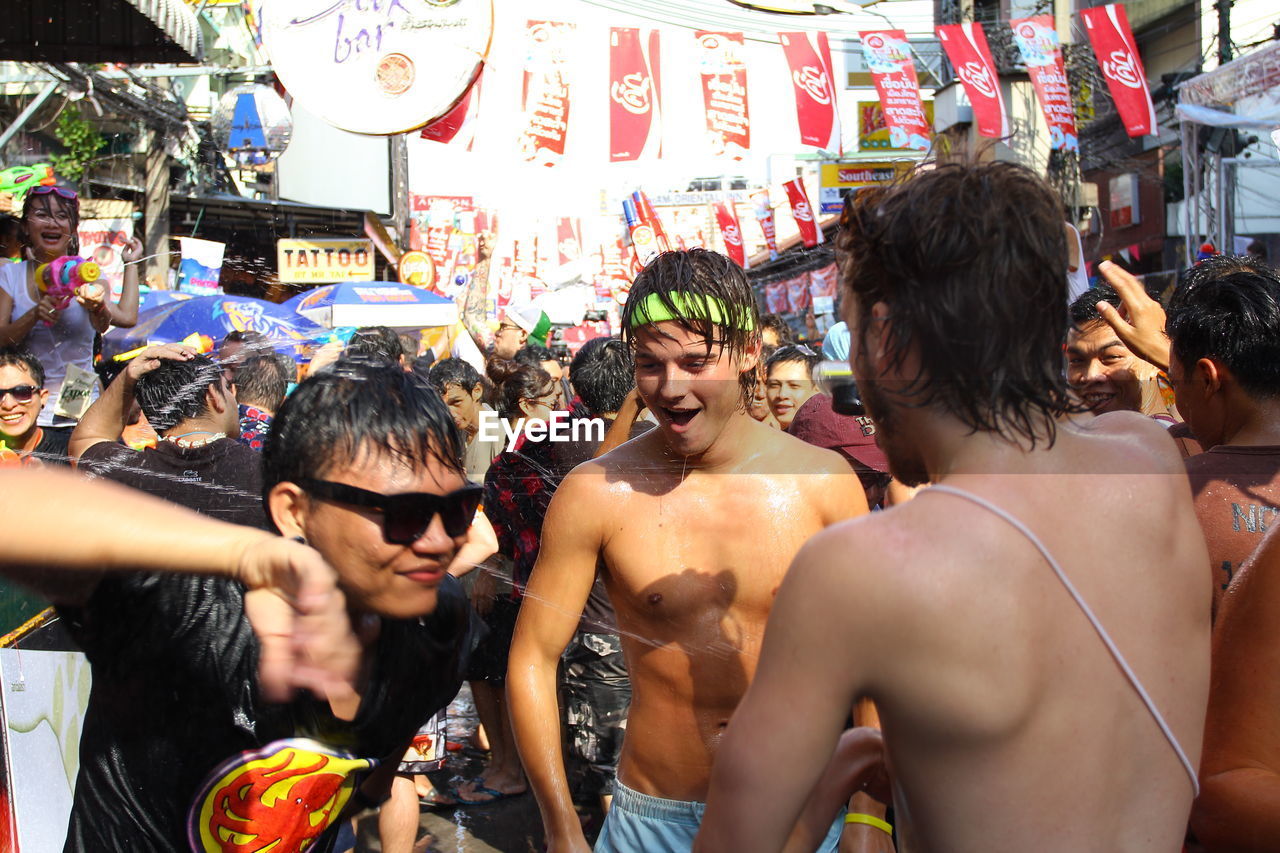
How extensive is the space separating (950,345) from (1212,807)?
3.52ft

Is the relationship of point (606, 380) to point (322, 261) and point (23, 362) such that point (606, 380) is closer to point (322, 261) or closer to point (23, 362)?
point (23, 362)

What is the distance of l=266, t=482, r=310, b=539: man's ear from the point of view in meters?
1.41

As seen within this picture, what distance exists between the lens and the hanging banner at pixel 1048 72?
43.5 ft

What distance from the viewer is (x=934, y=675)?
1.13 metres

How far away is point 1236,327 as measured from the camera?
2.24 m

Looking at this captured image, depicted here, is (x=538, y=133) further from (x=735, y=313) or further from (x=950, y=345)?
(x=950, y=345)

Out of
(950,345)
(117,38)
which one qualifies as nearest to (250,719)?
(950,345)

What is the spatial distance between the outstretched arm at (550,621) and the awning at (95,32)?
5.26 metres

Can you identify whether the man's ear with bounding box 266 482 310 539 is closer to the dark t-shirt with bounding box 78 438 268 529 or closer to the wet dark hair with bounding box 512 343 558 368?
the dark t-shirt with bounding box 78 438 268 529

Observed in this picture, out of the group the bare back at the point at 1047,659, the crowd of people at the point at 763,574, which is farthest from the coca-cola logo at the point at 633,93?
the bare back at the point at 1047,659

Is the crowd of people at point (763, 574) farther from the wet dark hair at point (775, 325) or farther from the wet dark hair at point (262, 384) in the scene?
the wet dark hair at point (775, 325)

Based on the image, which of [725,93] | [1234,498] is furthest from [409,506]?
[725,93]

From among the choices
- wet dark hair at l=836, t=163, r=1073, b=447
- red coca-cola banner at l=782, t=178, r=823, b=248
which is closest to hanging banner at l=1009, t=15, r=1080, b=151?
red coca-cola banner at l=782, t=178, r=823, b=248

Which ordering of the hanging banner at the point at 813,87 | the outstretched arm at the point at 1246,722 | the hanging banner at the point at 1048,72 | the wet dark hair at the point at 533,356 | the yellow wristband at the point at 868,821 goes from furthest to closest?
Answer: the hanging banner at the point at 1048,72
the hanging banner at the point at 813,87
the wet dark hair at the point at 533,356
the yellow wristband at the point at 868,821
the outstretched arm at the point at 1246,722
